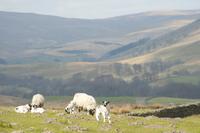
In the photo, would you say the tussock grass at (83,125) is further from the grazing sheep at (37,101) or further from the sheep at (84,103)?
the grazing sheep at (37,101)

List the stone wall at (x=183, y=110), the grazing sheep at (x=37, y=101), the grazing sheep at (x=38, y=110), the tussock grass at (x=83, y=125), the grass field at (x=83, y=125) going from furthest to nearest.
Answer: the stone wall at (x=183, y=110) < the grazing sheep at (x=37, y=101) < the grazing sheep at (x=38, y=110) < the tussock grass at (x=83, y=125) < the grass field at (x=83, y=125)

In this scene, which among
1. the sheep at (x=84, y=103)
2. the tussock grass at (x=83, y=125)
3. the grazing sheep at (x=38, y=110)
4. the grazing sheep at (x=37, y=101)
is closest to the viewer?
the tussock grass at (x=83, y=125)

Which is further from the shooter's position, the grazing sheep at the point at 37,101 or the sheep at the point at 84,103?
the grazing sheep at the point at 37,101

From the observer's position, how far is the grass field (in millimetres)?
26750

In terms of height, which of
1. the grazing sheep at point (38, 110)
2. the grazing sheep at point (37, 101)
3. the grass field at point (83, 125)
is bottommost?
the grass field at point (83, 125)

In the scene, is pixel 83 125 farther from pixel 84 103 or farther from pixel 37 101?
pixel 37 101

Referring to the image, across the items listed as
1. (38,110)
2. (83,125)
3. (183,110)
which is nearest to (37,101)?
(38,110)

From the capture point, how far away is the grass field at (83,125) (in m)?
26.8

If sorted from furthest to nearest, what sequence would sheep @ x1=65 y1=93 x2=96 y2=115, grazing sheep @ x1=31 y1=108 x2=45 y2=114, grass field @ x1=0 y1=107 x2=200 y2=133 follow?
grazing sheep @ x1=31 y1=108 x2=45 y2=114 < sheep @ x1=65 y1=93 x2=96 y2=115 < grass field @ x1=0 y1=107 x2=200 y2=133

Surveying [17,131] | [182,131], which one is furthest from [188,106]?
[17,131]

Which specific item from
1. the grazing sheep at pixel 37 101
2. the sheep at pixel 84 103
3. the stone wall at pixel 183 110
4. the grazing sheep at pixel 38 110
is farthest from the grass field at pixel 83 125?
the stone wall at pixel 183 110

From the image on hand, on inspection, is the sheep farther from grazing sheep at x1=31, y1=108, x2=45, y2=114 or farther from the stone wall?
the stone wall

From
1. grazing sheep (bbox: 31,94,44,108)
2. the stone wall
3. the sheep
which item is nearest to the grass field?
the sheep

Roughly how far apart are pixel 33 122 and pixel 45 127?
2637 mm
